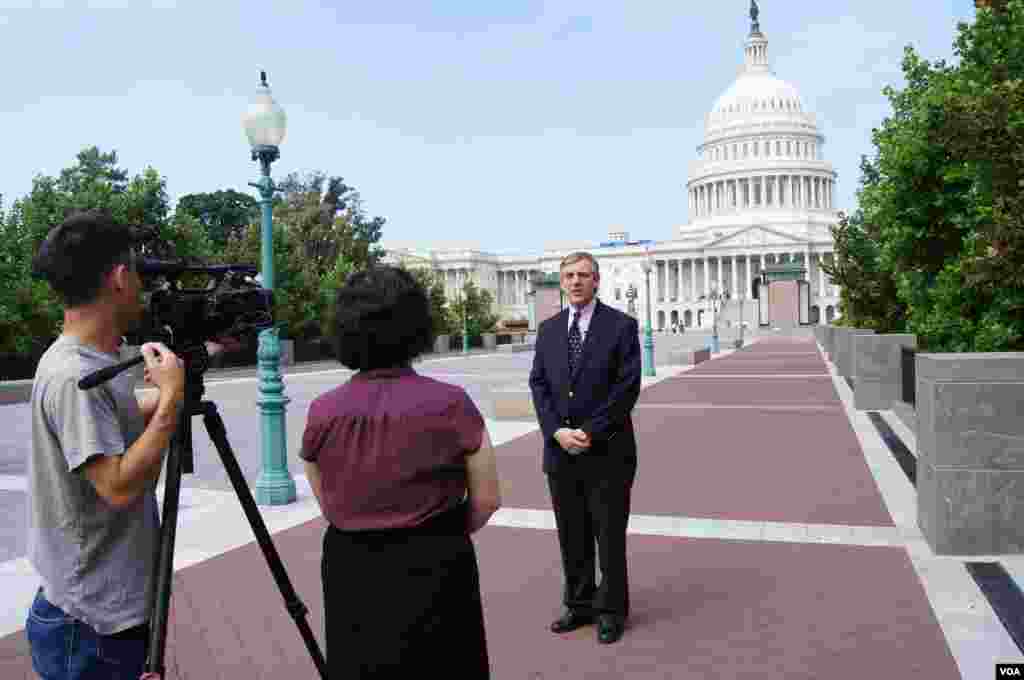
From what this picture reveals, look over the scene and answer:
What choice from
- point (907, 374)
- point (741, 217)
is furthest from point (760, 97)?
point (907, 374)

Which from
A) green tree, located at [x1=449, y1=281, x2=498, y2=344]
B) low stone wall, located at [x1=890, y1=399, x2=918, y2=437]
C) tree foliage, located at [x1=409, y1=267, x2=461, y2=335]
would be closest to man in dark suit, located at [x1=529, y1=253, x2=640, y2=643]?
low stone wall, located at [x1=890, y1=399, x2=918, y2=437]

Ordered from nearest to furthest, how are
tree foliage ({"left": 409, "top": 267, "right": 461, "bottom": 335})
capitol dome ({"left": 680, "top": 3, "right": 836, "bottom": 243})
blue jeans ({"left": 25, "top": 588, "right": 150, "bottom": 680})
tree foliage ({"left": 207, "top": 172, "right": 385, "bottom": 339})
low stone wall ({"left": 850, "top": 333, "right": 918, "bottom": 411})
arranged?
blue jeans ({"left": 25, "top": 588, "right": 150, "bottom": 680}) < low stone wall ({"left": 850, "top": 333, "right": 918, "bottom": 411}) < tree foliage ({"left": 207, "top": 172, "right": 385, "bottom": 339}) < tree foliage ({"left": 409, "top": 267, "right": 461, "bottom": 335}) < capitol dome ({"left": 680, "top": 3, "right": 836, "bottom": 243})

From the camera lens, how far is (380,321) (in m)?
2.67

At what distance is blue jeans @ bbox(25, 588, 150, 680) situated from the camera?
2.53 meters

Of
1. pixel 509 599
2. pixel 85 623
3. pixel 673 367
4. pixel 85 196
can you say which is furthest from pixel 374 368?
pixel 85 196

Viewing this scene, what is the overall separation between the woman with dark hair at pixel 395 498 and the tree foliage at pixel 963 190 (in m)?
9.63

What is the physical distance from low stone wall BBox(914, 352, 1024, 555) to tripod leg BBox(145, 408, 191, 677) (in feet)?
19.4

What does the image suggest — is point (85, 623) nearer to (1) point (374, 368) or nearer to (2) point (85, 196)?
(1) point (374, 368)

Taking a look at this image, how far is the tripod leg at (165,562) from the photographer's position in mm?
2453

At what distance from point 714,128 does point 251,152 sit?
13573 centimetres

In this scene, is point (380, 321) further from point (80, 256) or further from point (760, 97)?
point (760, 97)

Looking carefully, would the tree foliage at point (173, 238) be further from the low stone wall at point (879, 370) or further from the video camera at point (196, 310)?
the low stone wall at point (879, 370)

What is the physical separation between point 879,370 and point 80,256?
16.7 m

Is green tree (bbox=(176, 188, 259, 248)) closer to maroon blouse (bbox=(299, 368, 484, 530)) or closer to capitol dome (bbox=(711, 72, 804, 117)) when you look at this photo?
capitol dome (bbox=(711, 72, 804, 117))
